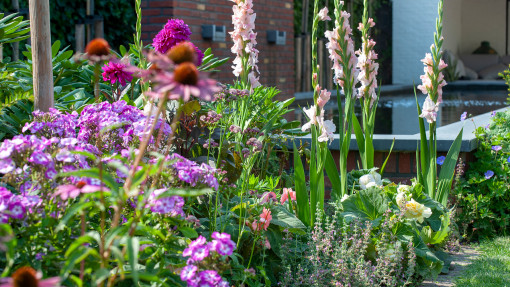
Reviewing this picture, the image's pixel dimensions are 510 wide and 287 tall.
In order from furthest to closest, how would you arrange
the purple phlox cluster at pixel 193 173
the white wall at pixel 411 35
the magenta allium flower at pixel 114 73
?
the white wall at pixel 411 35 < the magenta allium flower at pixel 114 73 < the purple phlox cluster at pixel 193 173

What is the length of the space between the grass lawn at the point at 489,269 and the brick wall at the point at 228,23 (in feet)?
13.3

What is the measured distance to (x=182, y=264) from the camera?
5.63 feet

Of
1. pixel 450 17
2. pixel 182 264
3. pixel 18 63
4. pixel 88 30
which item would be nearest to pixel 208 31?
pixel 88 30

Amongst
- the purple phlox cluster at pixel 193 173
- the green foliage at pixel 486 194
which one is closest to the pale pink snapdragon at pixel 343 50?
the green foliage at pixel 486 194

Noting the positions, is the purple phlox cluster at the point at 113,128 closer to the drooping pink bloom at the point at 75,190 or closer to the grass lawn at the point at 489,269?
the drooping pink bloom at the point at 75,190

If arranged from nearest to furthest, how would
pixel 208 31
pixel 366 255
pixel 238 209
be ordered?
1. pixel 238 209
2. pixel 366 255
3. pixel 208 31

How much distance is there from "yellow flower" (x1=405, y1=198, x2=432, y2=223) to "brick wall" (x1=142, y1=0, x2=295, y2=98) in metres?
4.20

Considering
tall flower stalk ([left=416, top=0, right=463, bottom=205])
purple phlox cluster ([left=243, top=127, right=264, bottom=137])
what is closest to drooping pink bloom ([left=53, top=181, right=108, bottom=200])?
purple phlox cluster ([left=243, top=127, right=264, bottom=137])

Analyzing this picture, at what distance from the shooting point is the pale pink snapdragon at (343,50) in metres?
2.75

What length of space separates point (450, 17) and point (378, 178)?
Result: 49.9ft

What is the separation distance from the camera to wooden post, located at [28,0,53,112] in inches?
93.7

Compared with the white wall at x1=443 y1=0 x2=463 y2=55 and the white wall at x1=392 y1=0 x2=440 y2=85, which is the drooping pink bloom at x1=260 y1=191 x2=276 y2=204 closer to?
the white wall at x1=392 y1=0 x2=440 y2=85

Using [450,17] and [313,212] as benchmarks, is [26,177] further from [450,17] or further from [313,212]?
[450,17]

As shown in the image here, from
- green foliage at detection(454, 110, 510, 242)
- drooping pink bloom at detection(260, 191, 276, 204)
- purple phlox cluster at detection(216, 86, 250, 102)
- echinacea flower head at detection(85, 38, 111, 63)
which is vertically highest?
echinacea flower head at detection(85, 38, 111, 63)
